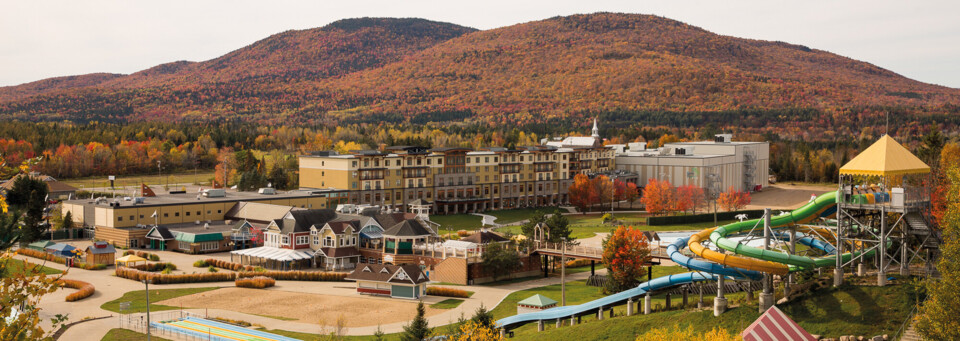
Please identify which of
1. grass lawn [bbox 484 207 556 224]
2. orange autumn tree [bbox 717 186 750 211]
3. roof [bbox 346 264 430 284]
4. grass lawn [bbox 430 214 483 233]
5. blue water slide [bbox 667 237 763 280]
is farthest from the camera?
grass lawn [bbox 484 207 556 224]

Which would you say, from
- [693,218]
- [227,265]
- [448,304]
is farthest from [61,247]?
[693,218]

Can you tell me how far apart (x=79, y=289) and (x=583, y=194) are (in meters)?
64.1

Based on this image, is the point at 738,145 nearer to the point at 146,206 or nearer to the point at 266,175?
the point at 266,175

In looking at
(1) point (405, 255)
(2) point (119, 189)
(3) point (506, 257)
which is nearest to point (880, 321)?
(3) point (506, 257)

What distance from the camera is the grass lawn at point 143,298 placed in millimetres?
54812

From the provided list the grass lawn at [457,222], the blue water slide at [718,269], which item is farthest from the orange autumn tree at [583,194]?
the blue water slide at [718,269]

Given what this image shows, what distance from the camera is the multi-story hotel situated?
10462 cm

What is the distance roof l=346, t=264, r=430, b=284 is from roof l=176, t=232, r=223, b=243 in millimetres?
21964

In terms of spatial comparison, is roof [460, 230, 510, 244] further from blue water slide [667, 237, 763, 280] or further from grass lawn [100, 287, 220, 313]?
blue water slide [667, 237, 763, 280]

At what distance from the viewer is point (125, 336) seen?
4703 centimetres

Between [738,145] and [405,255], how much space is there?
77304 mm

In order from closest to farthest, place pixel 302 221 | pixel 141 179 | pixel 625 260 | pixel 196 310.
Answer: pixel 196 310
pixel 625 260
pixel 302 221
pixel 141 179

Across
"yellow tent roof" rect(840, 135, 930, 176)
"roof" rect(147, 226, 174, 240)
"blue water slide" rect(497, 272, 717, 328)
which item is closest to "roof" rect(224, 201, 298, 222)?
"roof" rect(147, 226, 174, 240)

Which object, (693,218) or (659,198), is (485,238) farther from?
(659,198)
